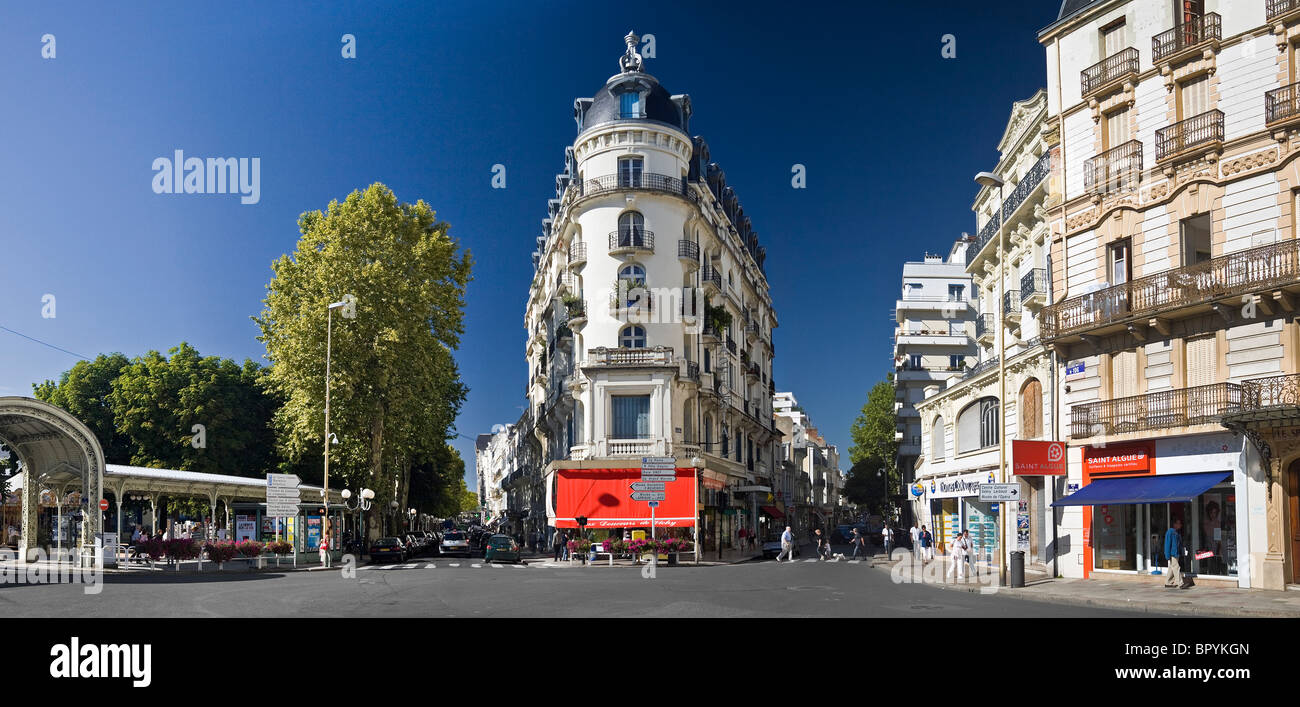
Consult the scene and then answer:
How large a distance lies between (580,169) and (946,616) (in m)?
35.0

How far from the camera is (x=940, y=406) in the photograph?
44.8m

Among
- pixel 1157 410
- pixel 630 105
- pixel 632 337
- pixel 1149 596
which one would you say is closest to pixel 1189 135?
pixel 1157 410

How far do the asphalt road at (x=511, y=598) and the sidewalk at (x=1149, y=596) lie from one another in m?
0.96

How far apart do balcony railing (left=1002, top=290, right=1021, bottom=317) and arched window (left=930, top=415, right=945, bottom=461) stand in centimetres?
1017

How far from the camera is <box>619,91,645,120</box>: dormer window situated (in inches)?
1826

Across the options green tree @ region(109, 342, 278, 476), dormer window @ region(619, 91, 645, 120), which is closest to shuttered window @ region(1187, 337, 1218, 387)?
dormer window @ region(619, 91, 645, 120)

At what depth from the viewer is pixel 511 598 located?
2089 centimetres

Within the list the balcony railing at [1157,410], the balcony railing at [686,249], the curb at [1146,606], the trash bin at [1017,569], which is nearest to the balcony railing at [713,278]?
the balcony railing at [686,249]

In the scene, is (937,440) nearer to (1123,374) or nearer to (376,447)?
(1123,374)

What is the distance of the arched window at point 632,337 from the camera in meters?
45.6

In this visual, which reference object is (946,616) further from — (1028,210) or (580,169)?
(580,169)

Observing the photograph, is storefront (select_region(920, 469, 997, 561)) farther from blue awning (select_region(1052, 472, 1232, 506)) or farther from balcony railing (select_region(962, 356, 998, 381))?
blue awning (select_region(1052, 472, 1232, 506))
